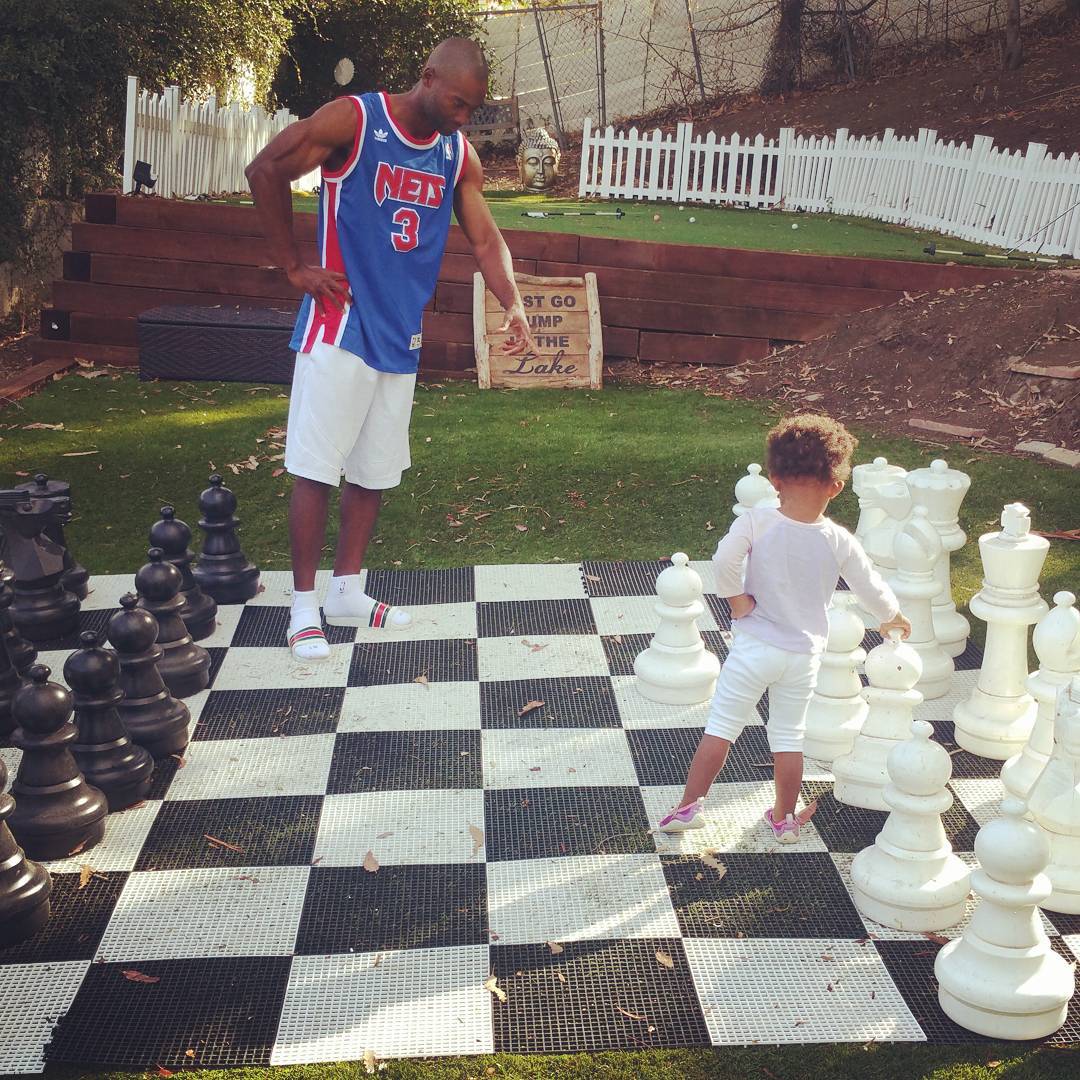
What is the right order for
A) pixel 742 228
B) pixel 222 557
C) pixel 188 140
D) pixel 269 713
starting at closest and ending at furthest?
1. pixel 269 713
2. pixel 222 557
3. pixel 188 140
4. pixel 742 228

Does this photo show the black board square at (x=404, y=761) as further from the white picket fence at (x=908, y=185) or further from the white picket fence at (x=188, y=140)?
the white picket fence at (x=908, y=185)

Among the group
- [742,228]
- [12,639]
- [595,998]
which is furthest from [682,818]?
[742,228]

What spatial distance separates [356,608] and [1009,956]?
6.98 feet

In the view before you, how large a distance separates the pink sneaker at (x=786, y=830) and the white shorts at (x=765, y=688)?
0.15 m

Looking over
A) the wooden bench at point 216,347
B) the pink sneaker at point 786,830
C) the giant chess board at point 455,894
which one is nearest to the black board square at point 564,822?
the giant chess board at point 455,894

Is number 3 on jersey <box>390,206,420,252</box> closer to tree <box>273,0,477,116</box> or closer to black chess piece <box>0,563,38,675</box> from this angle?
black chess piece <box>0,563,38,675</box>

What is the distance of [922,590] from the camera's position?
2965 mm

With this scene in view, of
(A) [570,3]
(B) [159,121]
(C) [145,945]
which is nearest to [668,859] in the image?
(C) [145,945]

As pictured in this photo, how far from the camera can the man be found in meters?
2.99

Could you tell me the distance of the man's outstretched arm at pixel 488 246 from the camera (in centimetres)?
336

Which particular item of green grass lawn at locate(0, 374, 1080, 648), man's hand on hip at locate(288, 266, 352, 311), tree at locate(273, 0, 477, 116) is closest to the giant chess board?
green grass lawn at locate(0, 374, 1080, 648)

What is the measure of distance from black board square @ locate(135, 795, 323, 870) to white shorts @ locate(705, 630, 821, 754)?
890mm

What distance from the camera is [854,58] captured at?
46.5 feet

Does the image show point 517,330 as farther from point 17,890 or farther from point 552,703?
point 17,890
